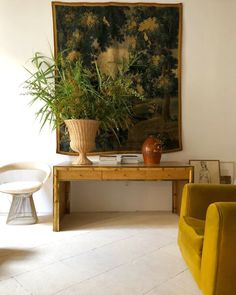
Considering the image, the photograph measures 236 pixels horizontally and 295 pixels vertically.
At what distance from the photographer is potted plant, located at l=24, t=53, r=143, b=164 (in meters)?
2.55

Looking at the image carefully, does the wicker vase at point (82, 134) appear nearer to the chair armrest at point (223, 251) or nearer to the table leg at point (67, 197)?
the table leg at point (67, 197)

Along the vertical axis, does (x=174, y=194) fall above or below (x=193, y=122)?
below

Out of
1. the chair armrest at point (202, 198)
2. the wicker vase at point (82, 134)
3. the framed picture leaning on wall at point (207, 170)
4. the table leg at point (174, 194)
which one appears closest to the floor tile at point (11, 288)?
the chair armrest at point (202, 198)

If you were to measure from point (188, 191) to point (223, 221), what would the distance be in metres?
0.64

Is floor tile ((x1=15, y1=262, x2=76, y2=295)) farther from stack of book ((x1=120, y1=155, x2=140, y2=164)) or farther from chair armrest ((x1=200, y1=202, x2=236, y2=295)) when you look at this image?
stack of book ((x1=120, y1=155, x2=140, y2=164))

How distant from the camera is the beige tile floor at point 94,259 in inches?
59.5

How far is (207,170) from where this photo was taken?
313 cm

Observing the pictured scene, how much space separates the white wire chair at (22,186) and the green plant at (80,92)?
566mm

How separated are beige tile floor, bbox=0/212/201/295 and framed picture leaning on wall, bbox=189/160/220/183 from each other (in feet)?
2.24

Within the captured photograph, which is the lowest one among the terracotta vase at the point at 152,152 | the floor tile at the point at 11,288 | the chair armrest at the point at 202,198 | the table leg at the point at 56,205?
the floor tile at the point at 11,288

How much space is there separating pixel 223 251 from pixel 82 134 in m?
1.70

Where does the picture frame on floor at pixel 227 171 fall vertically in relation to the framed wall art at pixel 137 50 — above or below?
below

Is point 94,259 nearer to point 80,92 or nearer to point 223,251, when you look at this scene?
point 223,251

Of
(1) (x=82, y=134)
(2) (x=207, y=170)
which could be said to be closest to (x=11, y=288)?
(1) (x=82, y=134)
